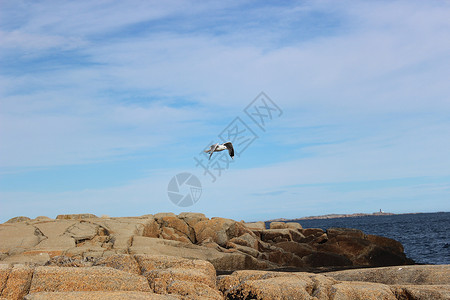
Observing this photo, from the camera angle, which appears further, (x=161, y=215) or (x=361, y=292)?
(x=161, y=215)

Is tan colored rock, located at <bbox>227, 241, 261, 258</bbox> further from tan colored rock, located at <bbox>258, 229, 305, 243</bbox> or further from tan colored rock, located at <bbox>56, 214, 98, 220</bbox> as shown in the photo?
tan colored rock, located at <bbox>56, 214, 98, 220</bbox>

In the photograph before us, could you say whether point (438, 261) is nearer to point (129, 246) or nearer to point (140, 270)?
point (129, 246)

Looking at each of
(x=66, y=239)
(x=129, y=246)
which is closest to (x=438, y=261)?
(x=129, y=246)

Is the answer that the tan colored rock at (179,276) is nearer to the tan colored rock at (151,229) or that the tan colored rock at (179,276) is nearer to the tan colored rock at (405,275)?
the tan colored rock at (405,275)

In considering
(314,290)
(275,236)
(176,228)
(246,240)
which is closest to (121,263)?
(314,290)

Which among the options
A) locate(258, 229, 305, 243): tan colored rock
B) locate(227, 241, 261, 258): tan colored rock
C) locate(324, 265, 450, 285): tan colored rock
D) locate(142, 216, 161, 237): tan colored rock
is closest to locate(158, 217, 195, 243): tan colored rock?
locate(142, 216, 161, 237): tan colored rock

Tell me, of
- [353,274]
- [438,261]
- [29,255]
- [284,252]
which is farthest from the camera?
[438,261]

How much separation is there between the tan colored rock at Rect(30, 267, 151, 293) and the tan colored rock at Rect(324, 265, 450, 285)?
6.09m

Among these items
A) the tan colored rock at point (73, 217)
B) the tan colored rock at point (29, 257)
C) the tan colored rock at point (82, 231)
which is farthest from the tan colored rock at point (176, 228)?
the tan colored rock at point (29, 257)

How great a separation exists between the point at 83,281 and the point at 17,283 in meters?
1.40

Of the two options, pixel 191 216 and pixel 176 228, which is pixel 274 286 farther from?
pixel 191 216

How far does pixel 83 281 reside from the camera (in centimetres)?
900

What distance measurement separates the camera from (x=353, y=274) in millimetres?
12703

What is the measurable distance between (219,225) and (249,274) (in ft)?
46.4
